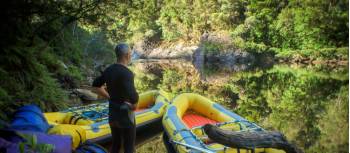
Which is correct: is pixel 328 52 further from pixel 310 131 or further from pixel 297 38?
pixel 310 131

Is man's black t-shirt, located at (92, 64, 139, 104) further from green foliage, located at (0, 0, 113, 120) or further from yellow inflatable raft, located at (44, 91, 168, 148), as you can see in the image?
green foliage, located at (0, 0, 113, 120)

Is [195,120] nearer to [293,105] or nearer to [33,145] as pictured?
[33,145]

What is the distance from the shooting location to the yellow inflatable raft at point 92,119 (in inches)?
139

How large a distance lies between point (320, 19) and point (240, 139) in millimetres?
22430

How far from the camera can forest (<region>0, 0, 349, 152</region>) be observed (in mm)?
5512

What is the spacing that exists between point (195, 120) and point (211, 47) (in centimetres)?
2257

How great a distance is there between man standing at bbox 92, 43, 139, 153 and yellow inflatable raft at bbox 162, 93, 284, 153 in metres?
0.63

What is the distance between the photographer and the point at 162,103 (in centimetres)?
598

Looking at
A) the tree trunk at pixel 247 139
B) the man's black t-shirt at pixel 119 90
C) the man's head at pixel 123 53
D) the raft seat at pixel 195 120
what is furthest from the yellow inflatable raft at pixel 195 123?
the man's head at pixel 123 53

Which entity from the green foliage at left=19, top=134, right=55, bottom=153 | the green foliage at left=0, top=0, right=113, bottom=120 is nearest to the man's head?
the green foliage at left=19, top=134, right=55, bottom=153

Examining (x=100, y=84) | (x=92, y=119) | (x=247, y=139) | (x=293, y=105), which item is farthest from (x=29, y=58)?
(x=293, y=105)

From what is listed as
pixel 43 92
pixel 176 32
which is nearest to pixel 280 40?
pixel 176 32

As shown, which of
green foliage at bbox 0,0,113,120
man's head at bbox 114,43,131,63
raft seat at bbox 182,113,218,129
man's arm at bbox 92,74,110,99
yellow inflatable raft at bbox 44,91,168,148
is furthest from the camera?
raft seat at bbox 182,113,218,129

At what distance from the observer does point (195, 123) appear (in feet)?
17.9
